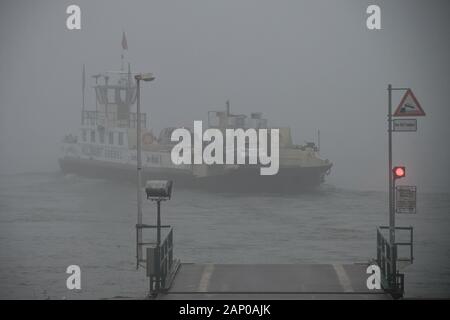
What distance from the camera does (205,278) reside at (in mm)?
19906

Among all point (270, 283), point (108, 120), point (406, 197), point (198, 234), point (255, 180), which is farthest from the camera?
point (108, 120)

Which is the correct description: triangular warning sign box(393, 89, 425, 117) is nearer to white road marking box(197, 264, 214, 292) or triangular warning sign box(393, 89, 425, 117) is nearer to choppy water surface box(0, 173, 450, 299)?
white road marking box(197, 264, 214, 292)

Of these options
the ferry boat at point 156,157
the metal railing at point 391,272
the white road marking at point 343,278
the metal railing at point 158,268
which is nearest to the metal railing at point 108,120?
the ferry boat at point 156,157

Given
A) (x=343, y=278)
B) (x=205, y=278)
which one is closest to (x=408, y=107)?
(x=343, y=278)

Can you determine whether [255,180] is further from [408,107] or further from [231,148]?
[408,107]

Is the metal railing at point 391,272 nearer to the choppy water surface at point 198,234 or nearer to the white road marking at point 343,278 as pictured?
the white road marking at point 343,278

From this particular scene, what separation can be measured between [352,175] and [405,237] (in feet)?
186

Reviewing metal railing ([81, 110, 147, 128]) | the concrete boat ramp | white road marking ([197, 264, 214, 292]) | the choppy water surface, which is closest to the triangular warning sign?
the concrete boat ramp

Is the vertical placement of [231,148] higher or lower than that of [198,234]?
higher

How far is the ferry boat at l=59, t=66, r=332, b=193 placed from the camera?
77875mm

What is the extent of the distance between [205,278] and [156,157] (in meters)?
65.3

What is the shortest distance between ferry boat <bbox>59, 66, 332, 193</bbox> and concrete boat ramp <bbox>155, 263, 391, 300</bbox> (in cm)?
5541

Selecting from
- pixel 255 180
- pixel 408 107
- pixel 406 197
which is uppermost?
pixel 408 107
